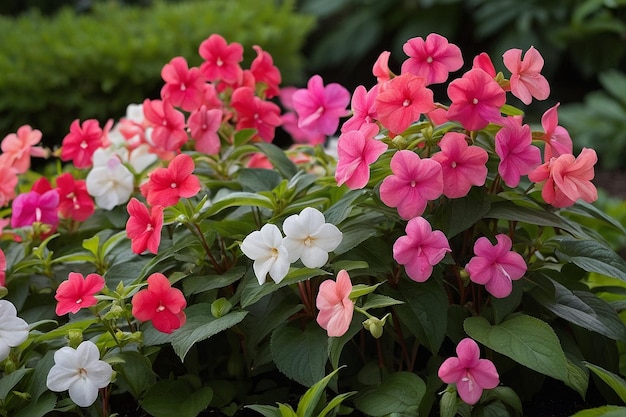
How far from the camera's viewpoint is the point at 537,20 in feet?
20.2

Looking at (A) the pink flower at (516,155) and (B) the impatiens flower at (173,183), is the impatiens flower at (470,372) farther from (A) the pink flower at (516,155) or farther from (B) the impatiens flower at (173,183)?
(B) the impatiens flower at (173,183)

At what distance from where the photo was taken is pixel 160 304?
1.42 meters

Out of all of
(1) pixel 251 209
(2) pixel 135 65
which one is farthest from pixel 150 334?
(2) pixel 135 65

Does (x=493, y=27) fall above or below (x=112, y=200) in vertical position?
below

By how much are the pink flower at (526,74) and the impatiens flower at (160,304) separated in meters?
0.63

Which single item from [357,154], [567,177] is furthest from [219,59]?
[567,177]

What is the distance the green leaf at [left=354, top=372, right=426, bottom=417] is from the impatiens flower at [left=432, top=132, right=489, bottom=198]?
12.1 inches

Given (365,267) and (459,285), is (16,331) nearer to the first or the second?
(365,267)

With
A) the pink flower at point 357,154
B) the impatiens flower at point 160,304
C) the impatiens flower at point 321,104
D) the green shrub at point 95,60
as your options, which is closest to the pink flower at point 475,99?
the pink flower at point 357,154

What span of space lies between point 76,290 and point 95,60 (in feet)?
10.0

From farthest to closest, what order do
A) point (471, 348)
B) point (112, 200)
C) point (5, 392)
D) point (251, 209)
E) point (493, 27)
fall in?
point (493, 27), point (112, 200), point (251, 209), point (5, 392), point (471, 348)

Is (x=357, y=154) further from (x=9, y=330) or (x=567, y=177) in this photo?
(x=9, y=330)

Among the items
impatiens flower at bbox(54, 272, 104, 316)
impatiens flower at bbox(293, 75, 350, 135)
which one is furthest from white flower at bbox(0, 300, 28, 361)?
impatiens flower at bbox(293, 75, 350, 135)

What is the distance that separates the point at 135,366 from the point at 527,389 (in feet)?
2.19
